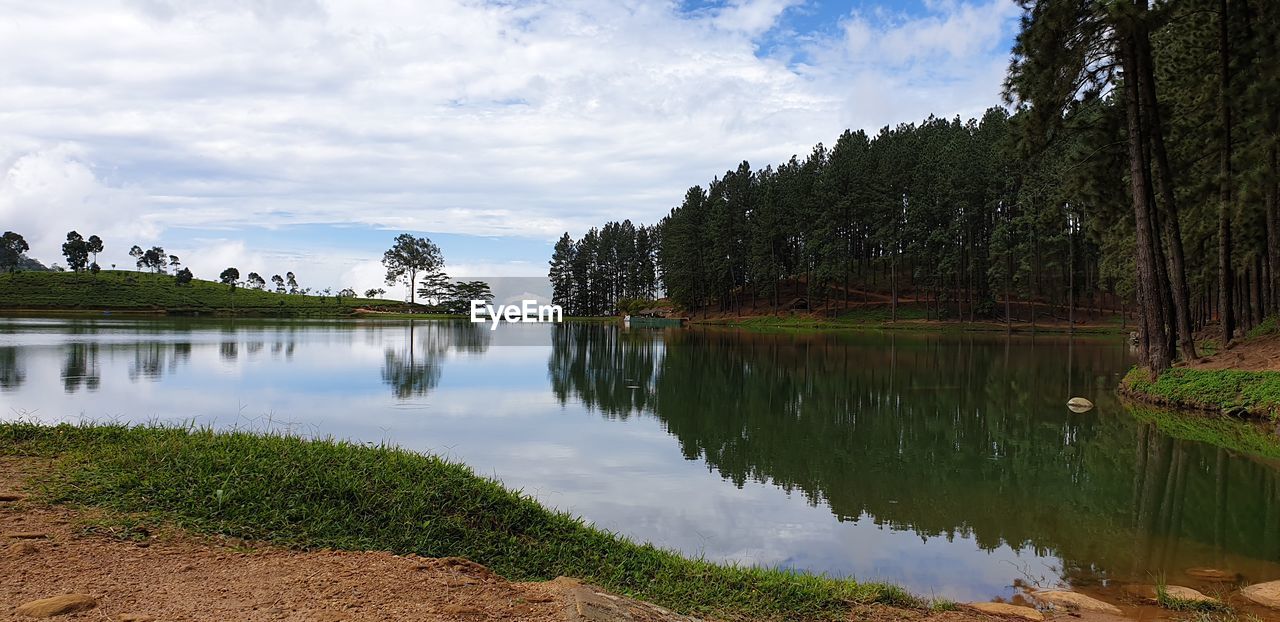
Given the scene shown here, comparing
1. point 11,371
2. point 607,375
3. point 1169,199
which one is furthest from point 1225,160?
point 11,371

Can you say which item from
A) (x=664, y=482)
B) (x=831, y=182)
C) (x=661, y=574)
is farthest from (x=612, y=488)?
(x=831, y=182)

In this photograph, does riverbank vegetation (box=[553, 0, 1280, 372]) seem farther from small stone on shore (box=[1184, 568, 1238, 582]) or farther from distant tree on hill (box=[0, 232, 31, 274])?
distant tree on hill (box=[0, 232, 31, 274])

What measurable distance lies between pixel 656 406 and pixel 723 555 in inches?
409

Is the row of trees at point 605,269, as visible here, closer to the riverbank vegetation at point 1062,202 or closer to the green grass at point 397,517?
the riverbank vegetation at point 1062,202

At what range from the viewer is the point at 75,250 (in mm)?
91250

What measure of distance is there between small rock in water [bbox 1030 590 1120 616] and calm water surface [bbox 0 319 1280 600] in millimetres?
371

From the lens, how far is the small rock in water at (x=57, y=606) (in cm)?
374

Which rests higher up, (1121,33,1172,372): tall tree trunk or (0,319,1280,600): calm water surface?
(1121,33,1172,372): tall tree trunk

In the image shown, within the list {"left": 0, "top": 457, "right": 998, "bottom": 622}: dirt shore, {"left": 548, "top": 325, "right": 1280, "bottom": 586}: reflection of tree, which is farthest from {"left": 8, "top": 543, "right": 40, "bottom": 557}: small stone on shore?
{"left": 548, "top": 325, "right": 1280, "bottom": 586}: reflection of tree

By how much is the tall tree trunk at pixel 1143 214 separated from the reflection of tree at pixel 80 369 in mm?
25141

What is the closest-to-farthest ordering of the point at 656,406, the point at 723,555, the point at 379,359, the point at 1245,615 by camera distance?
the point at 1245,615
the point at 723,555
the point at 656,406
the point at 379,359

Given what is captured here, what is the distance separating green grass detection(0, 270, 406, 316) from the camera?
245ft

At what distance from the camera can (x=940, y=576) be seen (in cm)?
691

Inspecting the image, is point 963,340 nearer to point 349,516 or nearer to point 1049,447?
point 1049,447
